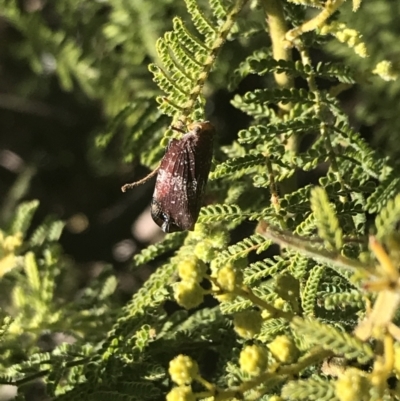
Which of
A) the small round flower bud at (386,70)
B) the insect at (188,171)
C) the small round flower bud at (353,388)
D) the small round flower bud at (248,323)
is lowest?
the small round flower bud at (353,388)

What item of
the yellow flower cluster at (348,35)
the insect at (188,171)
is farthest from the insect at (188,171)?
the yellow flower cluster at (348,35)

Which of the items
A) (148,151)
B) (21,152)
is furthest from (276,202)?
(21,152)

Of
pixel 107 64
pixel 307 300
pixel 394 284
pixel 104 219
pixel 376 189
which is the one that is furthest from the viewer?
pixel 104 219

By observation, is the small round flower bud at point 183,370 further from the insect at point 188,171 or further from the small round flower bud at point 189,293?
the insect at point 188,171

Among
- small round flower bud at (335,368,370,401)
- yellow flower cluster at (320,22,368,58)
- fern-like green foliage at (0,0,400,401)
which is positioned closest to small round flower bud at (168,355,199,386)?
fern-like green foliage at (0,0,400,401)

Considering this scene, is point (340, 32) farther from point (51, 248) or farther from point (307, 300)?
point (51, 248)

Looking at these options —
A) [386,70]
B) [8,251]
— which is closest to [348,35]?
[386,70]
